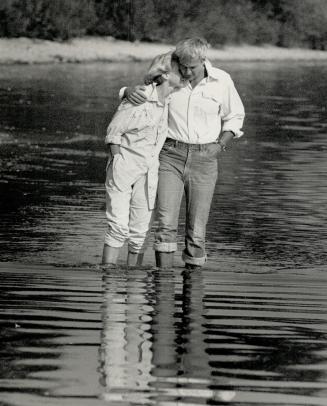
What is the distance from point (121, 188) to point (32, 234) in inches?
98.9

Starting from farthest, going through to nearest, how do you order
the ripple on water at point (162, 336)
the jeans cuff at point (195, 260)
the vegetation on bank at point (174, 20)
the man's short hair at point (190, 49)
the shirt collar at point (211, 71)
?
the vegetation on bank at point (174, 20) → the jeans cuff at point (195, 260) → the shirt collar at point (211, 71) → the man's short hair at point (190, 49) → the ripple on water at point (162, 336)

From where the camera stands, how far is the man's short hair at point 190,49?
9.42 m

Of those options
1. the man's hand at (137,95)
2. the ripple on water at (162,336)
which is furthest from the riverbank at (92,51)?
the ripple on water at (162,336)

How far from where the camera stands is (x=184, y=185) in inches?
400

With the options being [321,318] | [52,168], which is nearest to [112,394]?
[321,318]

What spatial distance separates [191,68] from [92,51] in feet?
191

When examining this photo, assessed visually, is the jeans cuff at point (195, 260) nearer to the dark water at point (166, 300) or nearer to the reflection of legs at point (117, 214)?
the dark water at point (166, 300)

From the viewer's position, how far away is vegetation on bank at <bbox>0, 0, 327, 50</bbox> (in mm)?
67938

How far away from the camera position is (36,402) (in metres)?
6.08

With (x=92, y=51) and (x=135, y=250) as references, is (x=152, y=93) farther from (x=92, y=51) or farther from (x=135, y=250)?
(x=92, y=51)

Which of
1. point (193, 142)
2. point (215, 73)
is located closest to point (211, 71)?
point (215, 73)

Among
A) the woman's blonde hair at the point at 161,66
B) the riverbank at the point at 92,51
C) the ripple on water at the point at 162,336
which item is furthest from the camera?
the riverbank at the point at 92,51

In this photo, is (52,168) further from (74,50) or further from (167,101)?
(74,50)

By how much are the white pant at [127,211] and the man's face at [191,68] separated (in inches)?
29.9
